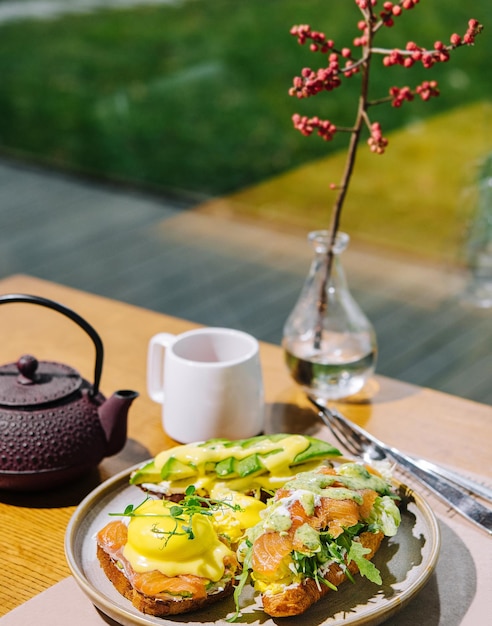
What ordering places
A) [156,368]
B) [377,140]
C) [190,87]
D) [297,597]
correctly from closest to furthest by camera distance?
[297,597] < [377,140] < [156,368] < [190,87]

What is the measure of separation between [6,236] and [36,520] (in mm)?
2604

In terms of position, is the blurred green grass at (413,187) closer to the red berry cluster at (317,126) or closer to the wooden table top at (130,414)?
the wooden table top at (130,414)

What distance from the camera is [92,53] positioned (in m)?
3.10

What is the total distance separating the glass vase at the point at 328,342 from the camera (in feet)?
3.86

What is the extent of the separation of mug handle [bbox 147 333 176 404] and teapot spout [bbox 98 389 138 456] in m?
0.13

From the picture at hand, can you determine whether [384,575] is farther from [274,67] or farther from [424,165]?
A: [274,67]

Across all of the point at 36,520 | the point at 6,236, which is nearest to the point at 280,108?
the point at 6,236

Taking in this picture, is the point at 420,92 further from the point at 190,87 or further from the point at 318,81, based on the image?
the point at 190,87

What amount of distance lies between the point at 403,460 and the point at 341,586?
266mm

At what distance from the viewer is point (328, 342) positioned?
47.0 inches

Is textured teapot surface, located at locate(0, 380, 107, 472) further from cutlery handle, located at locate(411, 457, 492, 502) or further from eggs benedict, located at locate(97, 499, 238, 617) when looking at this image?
cutlery handle, located at locate(411, 457, 492, 502)

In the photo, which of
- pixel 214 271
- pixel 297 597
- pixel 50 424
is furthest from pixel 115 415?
pixel 214 271

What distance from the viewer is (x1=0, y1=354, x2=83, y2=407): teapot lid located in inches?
37.6

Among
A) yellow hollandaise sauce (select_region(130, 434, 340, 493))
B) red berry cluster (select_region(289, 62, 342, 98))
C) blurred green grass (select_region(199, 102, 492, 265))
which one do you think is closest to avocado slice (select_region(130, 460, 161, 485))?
yellow hollandaise sauce (select_region(130, 434, 340, 493))
